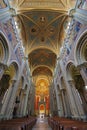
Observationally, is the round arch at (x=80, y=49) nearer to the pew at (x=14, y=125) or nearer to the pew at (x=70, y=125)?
the pew at (x=70, y=125)

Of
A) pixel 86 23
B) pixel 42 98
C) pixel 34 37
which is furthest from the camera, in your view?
pixel 42 98

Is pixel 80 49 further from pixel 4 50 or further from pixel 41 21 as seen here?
pixel 41 21

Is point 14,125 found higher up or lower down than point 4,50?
Result: lower down

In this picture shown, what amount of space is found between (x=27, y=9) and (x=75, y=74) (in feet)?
36.4

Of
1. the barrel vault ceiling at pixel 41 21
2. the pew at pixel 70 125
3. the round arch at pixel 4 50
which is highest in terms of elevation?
the barrel vault ceiling at pixel 41 21

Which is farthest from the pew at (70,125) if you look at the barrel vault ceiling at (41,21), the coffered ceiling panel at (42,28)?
the coffered ceiling panel at (42,28)

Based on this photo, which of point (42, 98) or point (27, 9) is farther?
point (42, 98)

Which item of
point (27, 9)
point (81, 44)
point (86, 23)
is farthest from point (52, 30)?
point (86, 23)

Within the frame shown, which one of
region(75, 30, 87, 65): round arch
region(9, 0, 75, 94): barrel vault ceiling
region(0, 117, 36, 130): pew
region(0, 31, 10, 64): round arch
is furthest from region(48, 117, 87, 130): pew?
region(9, 0, 75, 94): barrel vault ceiling

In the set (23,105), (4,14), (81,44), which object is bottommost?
(23,105)

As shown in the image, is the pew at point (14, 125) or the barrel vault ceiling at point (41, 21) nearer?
the pew at point (14, 125)

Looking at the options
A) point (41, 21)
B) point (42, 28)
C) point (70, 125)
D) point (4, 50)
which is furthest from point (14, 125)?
point (42, 28)

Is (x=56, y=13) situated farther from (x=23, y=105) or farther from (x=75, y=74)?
(x=23, y=105)

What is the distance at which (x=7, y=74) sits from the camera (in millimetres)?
19469
